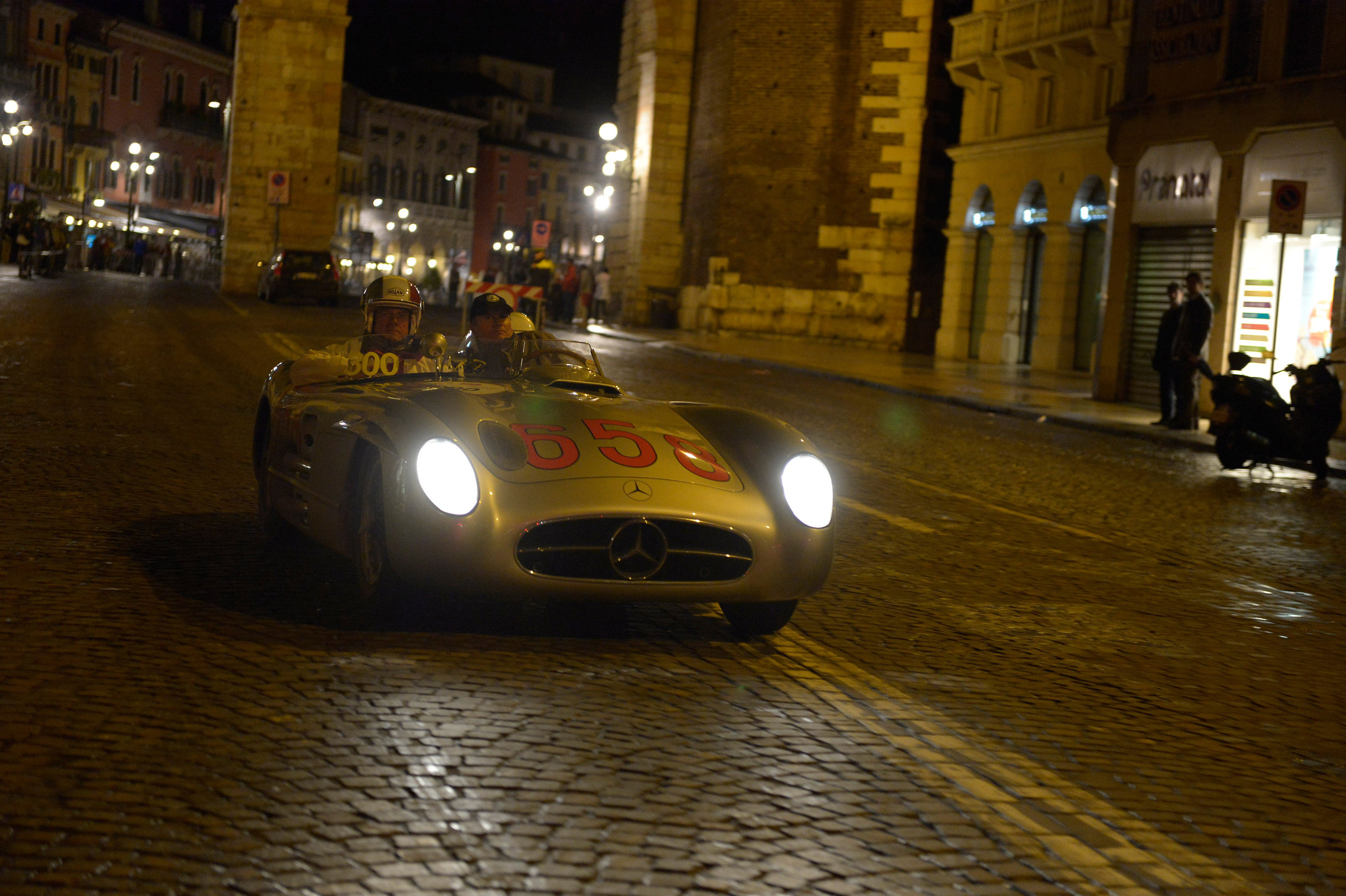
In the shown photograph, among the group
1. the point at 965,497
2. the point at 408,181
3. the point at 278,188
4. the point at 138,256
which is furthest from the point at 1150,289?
the point at 408,181

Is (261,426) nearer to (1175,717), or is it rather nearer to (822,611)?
(822,611)

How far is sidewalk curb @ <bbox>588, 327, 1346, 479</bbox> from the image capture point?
18312 millimetres

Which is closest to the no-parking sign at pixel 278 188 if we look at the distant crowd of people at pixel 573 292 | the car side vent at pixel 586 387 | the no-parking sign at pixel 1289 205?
the distant crowd of people at pixel 573 292

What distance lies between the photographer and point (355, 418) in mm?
6207

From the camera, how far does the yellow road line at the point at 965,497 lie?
1013 cm

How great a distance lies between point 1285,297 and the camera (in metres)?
21.5

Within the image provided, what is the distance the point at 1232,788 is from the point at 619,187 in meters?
48.0

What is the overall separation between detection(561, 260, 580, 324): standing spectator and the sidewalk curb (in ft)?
49.2

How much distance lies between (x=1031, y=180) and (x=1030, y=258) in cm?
166

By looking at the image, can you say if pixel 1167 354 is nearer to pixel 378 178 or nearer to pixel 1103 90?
pixel 1103 90

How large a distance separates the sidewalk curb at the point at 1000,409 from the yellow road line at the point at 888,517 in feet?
22.0

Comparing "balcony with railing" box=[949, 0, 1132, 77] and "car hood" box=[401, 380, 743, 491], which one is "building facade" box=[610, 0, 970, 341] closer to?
"balcony with railing" box=[949, 0, 1132, 77]

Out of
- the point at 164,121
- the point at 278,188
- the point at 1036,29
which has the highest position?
the point at 164,121

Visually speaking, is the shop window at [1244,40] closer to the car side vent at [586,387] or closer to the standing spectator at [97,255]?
the car side vent at [586,387]
